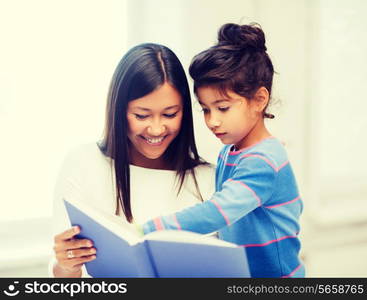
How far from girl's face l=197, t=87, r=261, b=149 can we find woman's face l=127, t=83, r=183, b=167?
2.4 inches

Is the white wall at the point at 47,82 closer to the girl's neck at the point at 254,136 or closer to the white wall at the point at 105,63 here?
the white wall at the point at 105,63

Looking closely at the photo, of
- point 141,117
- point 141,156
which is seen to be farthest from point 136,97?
point 141,156

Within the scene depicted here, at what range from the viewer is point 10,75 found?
41.0 inches

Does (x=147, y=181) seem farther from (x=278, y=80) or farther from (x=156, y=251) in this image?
(x=278, y=80)

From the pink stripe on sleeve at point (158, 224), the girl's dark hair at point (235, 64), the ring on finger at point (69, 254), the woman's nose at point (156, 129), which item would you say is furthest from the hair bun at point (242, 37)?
the ring on finger at point (69, 254)

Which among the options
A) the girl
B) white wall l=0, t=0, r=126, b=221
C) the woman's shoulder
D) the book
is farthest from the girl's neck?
white wall l=0, t=0, r=126, b=221

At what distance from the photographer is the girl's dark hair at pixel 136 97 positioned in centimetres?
88

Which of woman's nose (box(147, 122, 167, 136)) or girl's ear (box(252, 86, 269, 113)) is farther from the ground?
girl's ear (box(252, 86, 269, 113))

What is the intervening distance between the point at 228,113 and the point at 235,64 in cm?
10

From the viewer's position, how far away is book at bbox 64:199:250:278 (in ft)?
2.31

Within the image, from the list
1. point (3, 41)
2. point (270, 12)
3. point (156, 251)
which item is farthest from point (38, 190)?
point (270, 12)

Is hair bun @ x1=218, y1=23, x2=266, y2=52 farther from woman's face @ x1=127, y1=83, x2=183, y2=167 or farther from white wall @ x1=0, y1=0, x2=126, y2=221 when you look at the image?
white wall @ x1=0, y1=0, x2=126, y2=221

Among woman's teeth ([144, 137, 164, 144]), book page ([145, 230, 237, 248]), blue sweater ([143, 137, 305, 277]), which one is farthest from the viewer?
Answer: woman's teeth ([144, 137, 164, 144])

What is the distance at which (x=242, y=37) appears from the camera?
87cm
